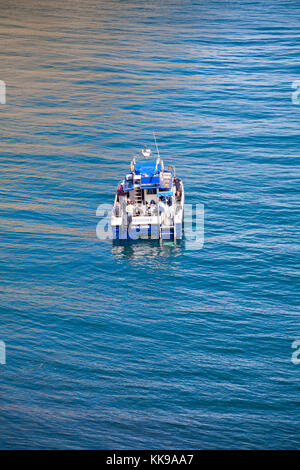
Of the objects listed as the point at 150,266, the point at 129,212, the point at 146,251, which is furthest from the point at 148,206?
the point at 150,266

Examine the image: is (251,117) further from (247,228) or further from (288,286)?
(288,286)

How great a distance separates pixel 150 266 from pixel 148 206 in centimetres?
783

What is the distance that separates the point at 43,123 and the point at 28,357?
2012 inches

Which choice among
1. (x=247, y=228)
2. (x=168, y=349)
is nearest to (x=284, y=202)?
(x=247, y=228)

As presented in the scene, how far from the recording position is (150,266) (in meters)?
48.3

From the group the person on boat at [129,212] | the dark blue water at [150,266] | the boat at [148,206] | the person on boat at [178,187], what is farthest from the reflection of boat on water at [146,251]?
the person on boat at [178,187]

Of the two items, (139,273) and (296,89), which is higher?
(296,89)

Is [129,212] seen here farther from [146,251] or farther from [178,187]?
[178,187]

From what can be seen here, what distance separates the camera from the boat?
2026 inches

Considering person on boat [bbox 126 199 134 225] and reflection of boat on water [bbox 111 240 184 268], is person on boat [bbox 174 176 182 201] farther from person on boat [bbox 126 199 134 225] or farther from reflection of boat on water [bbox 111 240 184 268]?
reflection of boat on water [bbox 111 240 184 268]

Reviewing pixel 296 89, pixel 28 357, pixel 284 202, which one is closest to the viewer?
pixel 28 357

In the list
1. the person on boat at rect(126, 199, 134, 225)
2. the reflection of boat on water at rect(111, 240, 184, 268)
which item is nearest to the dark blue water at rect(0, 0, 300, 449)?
the reflection of boat on water at rect(111, 240, 184, 268)

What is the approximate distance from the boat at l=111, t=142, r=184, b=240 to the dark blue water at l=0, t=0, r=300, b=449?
59.2 inches
